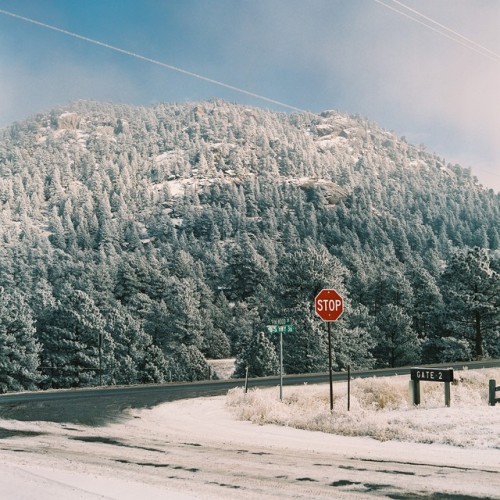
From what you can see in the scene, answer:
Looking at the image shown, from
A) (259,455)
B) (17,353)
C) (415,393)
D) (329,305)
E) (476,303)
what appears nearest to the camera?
(259,455)

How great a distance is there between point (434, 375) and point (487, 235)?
589 feet

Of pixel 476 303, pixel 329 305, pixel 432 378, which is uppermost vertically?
pixel 476 303

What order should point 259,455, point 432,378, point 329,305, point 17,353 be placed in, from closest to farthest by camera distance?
point 259,455 → point 432,378 → point 329,305 → point 17,353

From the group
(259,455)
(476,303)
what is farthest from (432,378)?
(476,303)

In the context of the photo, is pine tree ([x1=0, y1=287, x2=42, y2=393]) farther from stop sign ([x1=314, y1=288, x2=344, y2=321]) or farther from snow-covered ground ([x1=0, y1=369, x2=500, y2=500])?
stop sign ([x1=314, y1=288, x2=344, y2=321])

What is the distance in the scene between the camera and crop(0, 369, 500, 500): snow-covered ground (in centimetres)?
757

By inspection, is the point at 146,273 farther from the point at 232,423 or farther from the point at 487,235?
the point at 487,235

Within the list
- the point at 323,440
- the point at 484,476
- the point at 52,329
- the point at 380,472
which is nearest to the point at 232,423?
the point at 323,440

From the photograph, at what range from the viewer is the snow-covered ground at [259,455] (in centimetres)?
757

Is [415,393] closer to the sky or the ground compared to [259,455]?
closer to the sky

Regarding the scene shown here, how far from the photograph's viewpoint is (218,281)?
124 m

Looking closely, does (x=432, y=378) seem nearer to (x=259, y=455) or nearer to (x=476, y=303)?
(x=259, y=455)

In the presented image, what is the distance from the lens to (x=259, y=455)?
1044 centimetres

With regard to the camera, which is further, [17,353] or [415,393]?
[17,353]
